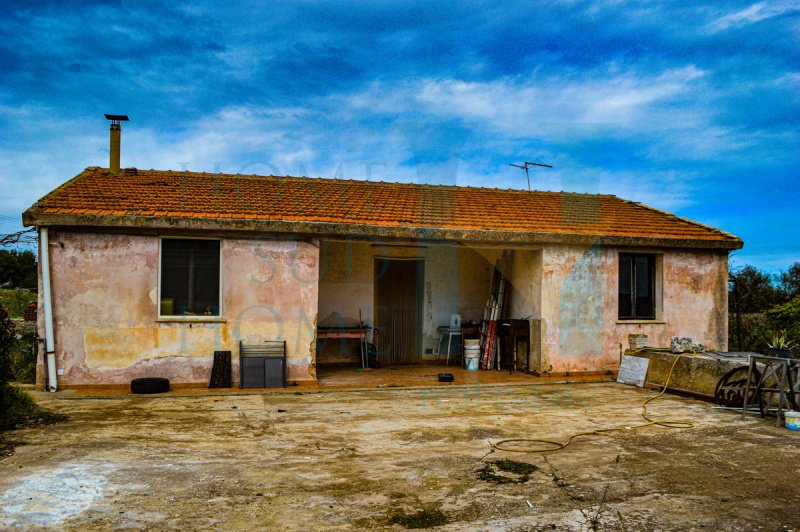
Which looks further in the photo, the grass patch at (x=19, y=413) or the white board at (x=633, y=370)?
the white board at (x=633, y=370)

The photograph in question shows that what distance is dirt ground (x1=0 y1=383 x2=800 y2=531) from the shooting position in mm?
4727

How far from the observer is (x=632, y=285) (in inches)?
525

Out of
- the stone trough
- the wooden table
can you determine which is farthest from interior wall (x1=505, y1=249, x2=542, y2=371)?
the wooden table

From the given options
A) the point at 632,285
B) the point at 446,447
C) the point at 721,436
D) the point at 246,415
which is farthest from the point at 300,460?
the point at 632,285

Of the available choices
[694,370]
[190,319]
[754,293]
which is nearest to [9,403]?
[190,319]

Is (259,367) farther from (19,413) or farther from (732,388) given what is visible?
(732,388)

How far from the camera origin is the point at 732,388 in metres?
9.58

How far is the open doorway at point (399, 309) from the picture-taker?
576 inches

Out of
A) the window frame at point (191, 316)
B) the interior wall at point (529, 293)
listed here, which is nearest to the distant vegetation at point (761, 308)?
the interior wall at point (529, 293)

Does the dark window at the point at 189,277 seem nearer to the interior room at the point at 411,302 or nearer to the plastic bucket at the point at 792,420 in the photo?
the interior room at the point at 411,302

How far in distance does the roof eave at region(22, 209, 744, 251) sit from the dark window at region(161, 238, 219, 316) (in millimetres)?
438

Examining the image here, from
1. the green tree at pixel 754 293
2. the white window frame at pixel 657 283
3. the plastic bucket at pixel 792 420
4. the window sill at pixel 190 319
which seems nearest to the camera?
the plastic bucket at pixel 792 420

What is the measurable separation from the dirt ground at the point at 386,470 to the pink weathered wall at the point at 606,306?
344cm

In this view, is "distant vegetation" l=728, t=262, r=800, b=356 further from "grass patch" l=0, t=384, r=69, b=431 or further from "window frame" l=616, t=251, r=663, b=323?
"grass patch" l=0, t=384, r=69, b=431
